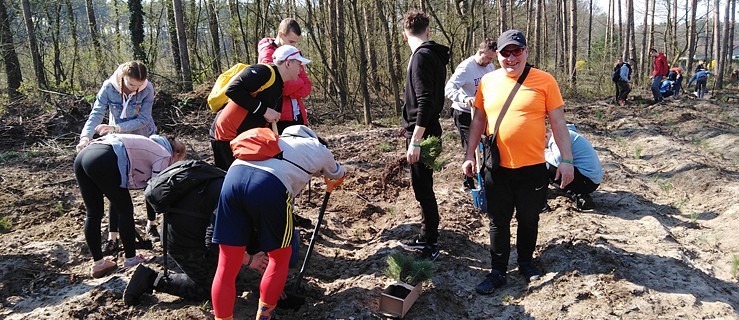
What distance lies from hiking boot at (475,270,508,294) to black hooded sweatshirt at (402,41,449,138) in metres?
1.24

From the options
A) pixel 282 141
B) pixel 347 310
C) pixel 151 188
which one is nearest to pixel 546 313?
pixel 347 310

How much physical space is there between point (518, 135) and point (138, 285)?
9.41 feet

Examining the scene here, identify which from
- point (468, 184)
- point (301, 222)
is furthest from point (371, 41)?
point (301, 222)

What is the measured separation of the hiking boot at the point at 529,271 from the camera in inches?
155

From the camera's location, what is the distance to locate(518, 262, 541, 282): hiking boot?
3945 mm

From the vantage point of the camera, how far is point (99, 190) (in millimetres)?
4043

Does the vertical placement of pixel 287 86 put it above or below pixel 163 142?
above

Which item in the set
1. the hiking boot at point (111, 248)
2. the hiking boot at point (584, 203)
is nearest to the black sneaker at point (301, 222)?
the hiking boot at point (111, 248)

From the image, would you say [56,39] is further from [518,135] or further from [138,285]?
[518,135]

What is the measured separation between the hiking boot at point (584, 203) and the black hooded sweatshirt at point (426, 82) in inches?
96.9

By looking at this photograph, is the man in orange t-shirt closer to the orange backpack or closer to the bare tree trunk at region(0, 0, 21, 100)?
the orange backpack

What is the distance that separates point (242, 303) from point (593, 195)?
14.3 ft

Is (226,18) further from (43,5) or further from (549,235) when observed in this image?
(549,235)

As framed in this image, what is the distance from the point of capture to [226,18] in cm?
1641
